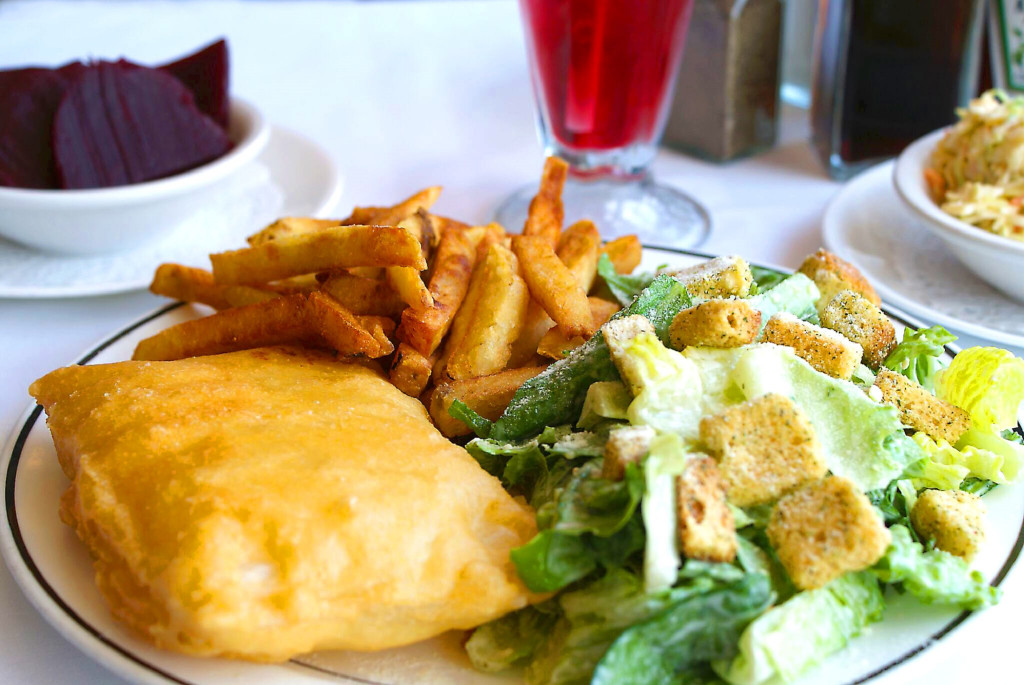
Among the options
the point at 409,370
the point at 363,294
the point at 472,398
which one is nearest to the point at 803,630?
the point at 472,398

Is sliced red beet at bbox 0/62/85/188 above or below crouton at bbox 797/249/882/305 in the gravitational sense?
above

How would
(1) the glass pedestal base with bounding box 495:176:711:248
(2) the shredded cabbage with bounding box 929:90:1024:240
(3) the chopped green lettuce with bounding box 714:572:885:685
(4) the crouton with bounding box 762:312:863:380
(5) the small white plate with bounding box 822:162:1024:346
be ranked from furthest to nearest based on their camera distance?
(1) the glass pedestal base with bounding box 495:176:711:248 → (2) the shredded cabbage with bounding box 929:90:1024:240 → (5) the small white plate with bounding box 822:162:1024:346 → (4) the crouton with bounding box 762:312:863:380 → (3) the chopped green lettuce with bounding box 714:572:885:685

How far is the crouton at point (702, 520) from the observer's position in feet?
3.86

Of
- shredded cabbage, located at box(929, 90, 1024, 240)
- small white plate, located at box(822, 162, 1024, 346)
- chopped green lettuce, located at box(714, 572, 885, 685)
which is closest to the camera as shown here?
chopped green lettuce, located at box(714, 572, 885, 685)

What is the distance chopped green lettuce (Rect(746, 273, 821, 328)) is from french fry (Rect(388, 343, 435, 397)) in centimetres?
66

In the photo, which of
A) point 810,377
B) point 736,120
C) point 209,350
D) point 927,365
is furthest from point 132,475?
point 736,120

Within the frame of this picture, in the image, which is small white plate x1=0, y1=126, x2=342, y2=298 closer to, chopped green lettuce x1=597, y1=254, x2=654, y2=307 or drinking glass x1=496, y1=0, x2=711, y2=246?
drinking glass x1=496, y1=0, x2=711, y2=246

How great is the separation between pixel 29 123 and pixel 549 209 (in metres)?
1.59

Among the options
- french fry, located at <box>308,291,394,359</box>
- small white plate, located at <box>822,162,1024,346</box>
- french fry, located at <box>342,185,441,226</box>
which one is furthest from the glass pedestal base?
french fry, located at <box>308,291,394,359</box>

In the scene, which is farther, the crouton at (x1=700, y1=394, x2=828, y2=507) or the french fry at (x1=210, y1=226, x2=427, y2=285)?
the french fry at (x1=210, y1=226, x2=427, y2=285)

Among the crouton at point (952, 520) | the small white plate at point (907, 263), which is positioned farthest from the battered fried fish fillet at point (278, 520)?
the small white plate at point (907, 263)

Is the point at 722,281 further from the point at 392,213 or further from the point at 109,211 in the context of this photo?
the point at 109,211

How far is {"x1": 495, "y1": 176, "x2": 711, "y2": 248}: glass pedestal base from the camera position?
285 centimetres

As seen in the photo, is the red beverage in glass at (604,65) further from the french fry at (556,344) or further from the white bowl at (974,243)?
the french fry at (556,344)
